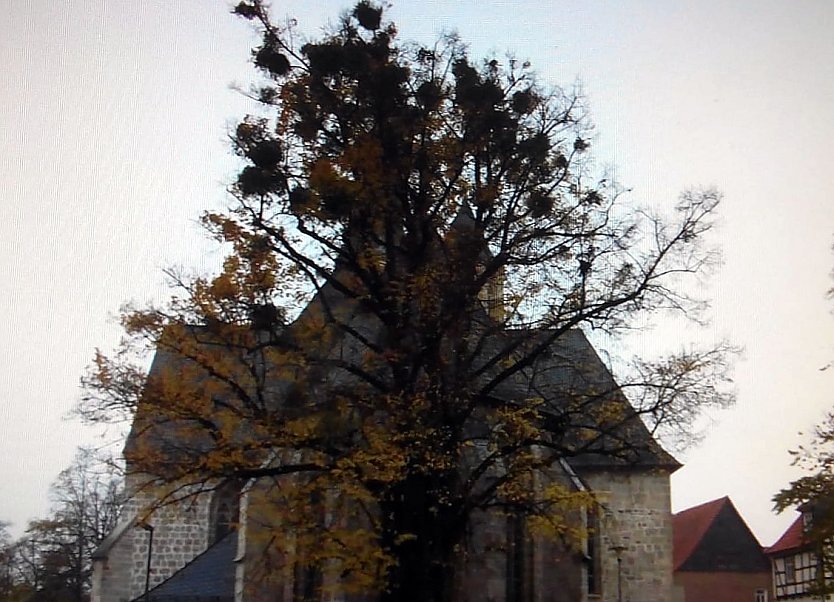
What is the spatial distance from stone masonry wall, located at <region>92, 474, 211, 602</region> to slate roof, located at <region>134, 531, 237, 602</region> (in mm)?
1286

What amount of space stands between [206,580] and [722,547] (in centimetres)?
3293

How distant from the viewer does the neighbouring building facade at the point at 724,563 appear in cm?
5388

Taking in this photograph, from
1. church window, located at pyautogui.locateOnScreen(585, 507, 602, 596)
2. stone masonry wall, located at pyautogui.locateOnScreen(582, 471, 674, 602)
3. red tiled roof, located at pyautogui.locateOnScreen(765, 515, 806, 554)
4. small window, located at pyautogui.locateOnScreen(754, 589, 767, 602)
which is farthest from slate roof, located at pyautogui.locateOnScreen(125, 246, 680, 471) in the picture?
small window, located at pyautogui.locateOnScreen(754, 589, 767, 602)

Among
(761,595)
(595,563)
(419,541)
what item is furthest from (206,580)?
(761,595)

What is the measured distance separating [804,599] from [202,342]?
1256 inches

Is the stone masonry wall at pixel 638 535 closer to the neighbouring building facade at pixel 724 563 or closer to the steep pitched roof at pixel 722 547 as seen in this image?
the neighbouring building facade at pixel 724 563

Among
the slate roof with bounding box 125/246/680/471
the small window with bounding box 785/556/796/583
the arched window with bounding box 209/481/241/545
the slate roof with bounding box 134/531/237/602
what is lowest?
the slate roof with bounding box 134/531/237/602

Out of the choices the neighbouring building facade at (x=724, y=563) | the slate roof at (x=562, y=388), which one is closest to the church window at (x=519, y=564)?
the slate roof at (x=562, y=388)

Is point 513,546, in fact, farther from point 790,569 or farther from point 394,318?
point 790,569

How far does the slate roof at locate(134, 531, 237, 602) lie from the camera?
28781 mm

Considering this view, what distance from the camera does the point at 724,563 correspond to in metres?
54.8

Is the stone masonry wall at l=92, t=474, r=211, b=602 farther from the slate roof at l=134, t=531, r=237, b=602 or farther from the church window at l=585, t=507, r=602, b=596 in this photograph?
the church window at l=585, t=507, r=602, b=596

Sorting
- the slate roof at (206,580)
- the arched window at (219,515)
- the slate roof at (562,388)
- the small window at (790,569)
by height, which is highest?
the slate roof at (562,388)

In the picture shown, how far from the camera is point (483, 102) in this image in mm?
20297
